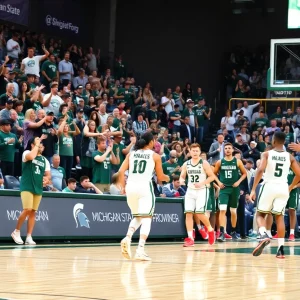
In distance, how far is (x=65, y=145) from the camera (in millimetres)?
19000

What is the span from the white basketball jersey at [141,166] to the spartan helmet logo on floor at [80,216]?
15.6 ft

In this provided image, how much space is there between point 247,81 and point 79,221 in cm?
1937

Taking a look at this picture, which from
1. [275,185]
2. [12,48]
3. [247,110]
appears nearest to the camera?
[275,185]

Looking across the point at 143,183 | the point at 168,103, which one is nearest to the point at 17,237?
the point at 143,183

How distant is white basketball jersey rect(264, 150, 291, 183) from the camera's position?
44.6ft

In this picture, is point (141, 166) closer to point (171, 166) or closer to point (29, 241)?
point (29, 241)

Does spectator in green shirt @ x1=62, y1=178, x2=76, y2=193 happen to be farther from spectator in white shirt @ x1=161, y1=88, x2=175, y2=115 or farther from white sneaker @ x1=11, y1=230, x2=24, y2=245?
spectator in white shirt @ x1=161, y1=88, x2=175, y2=115

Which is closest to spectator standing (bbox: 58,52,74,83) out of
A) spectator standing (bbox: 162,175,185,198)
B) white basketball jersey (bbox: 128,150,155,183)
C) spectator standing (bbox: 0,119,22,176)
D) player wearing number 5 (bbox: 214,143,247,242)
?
spectator standing (bbox: 162,175,185,198)

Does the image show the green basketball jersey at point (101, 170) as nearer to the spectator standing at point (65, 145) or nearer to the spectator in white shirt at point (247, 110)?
the spectator standing at point (65, 145)

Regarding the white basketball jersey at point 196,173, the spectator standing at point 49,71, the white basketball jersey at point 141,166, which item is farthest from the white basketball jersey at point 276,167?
the spectator standing at point 49,71

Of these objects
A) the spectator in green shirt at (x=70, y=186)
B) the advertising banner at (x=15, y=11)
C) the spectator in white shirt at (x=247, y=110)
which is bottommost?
the spectator in green shirt at (x=70, y=186)

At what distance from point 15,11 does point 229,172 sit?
12140 mm

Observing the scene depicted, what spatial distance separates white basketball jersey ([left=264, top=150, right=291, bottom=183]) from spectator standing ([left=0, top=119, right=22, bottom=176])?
6.19m

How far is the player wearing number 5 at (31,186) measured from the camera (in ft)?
50.0
